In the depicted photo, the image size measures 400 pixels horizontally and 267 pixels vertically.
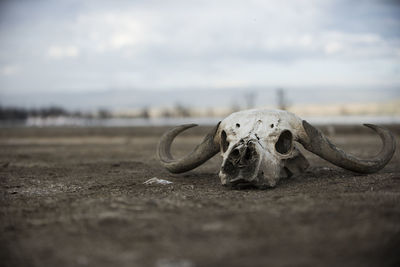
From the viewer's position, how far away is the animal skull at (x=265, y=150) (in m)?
6.67

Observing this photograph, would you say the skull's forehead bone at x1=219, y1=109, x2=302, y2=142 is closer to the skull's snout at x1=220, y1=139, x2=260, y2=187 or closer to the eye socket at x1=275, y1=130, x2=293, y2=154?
the eye socket at x1=275, y1=130, x2=293, y2=154

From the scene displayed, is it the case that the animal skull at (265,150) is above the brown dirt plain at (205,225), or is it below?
above

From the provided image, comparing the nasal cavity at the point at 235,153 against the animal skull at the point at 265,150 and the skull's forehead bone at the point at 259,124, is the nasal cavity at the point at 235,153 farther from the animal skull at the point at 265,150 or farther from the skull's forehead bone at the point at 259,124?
the skull's forehead bone at the point at 259,124

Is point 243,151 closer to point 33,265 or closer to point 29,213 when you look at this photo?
point 29,213

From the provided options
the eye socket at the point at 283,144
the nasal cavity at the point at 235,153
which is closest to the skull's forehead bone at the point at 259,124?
the eye socket at the point at 283,144

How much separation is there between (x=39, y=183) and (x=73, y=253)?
489cm

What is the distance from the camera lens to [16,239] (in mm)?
4383

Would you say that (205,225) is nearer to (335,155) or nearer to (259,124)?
(259,124)

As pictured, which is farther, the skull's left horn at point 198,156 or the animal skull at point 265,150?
the skull's left horn at point 198,156

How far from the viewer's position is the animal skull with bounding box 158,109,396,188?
263 inches

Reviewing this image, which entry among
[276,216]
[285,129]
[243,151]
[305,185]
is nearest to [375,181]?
[305,185]

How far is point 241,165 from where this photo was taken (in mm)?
6602

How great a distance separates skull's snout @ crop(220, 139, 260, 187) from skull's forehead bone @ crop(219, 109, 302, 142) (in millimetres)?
435

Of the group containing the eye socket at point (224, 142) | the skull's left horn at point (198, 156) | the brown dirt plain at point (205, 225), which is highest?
the eye socket at point (224, 142)
